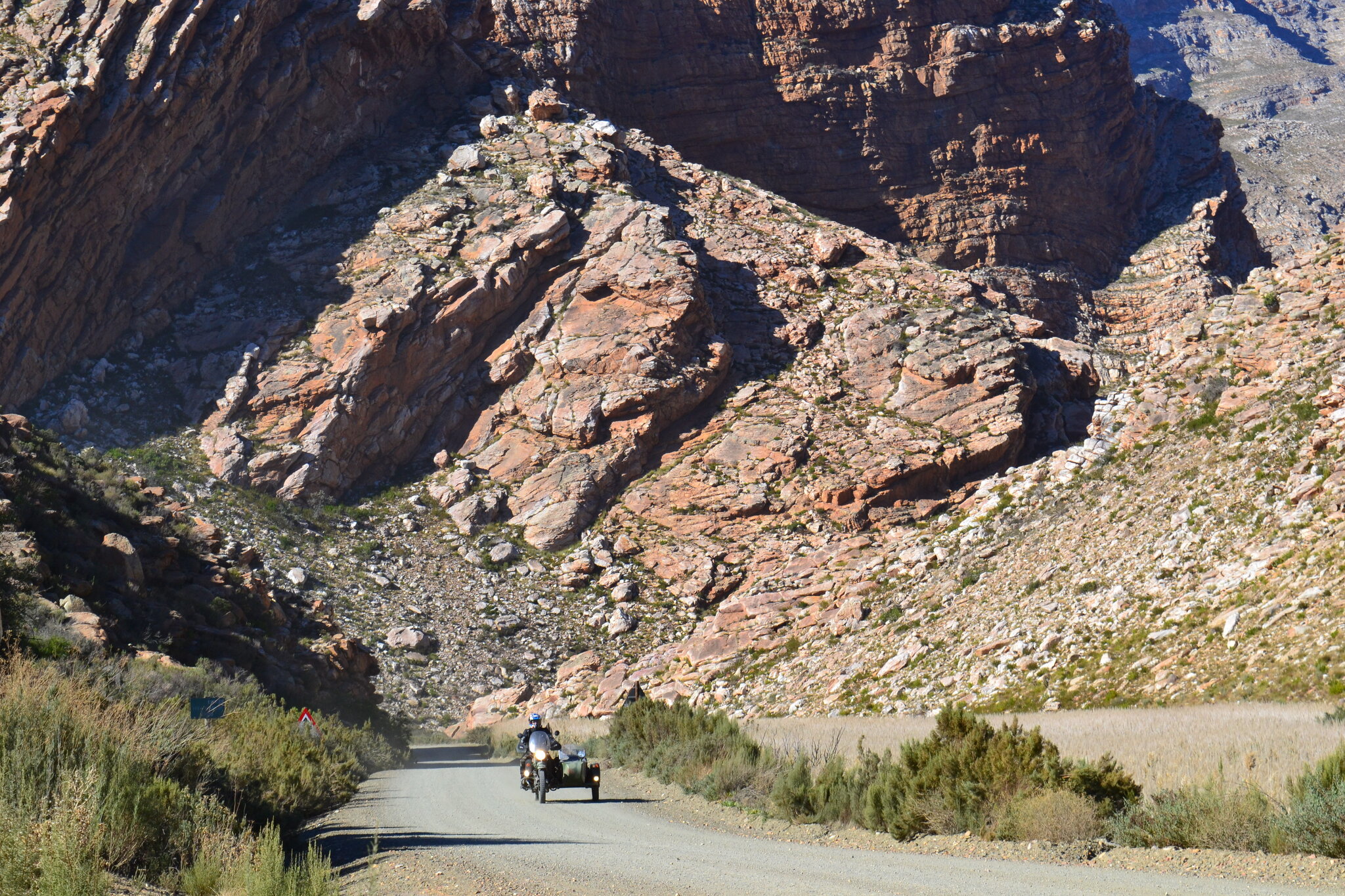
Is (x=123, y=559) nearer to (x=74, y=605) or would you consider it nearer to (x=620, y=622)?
(x=74, y=605)

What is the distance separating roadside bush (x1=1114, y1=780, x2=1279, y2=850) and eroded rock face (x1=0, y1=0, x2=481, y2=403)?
43676 mm

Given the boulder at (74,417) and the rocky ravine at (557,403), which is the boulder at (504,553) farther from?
the boulder at (74,417)

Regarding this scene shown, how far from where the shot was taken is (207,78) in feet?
155

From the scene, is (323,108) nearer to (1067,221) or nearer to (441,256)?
(441,256)

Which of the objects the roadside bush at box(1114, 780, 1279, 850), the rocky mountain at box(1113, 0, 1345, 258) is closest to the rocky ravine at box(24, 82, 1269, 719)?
the roadside bush at box(1114, 780, 1279, 850)

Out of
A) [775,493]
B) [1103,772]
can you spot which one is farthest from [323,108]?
[1103,772]

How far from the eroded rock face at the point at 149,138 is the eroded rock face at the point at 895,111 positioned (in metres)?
18.3

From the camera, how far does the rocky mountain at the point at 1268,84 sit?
4437 inches

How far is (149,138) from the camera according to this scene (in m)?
45.4

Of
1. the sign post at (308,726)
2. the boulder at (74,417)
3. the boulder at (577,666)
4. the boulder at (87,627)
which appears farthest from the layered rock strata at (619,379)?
the boulder at (87,627)

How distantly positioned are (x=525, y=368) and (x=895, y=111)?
39047 mm

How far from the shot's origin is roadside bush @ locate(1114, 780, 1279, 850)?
9.05m

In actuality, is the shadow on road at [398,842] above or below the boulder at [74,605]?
below

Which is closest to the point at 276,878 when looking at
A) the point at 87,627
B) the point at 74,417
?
the point at 87,627
